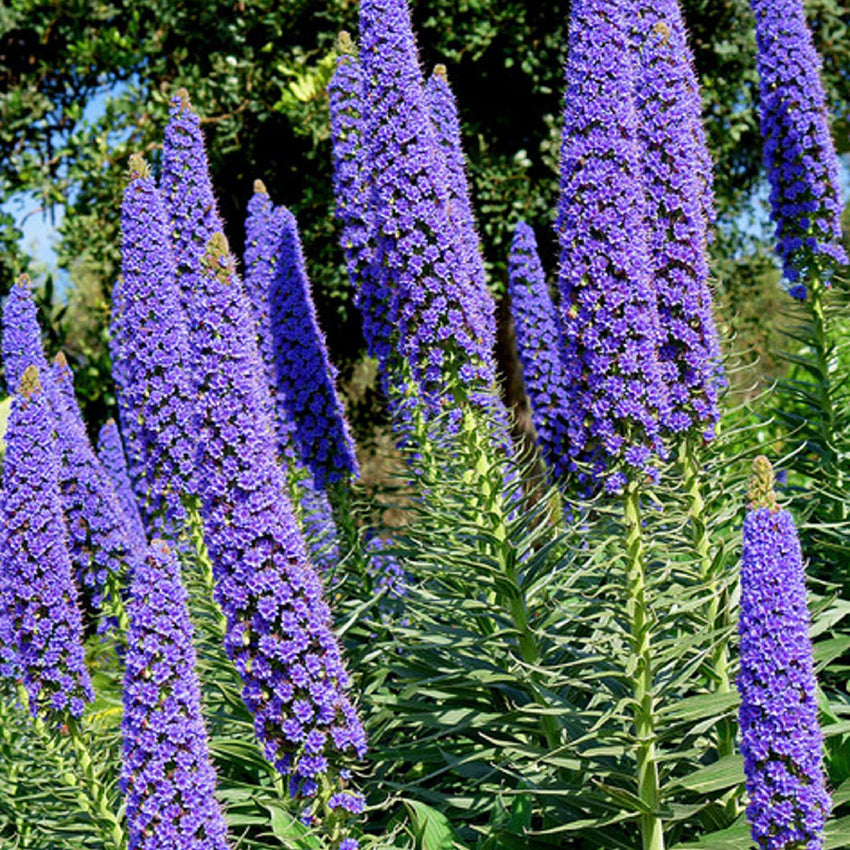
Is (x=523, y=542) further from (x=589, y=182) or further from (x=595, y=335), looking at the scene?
(x=589, y=182)

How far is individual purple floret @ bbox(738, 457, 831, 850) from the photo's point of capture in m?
2.97

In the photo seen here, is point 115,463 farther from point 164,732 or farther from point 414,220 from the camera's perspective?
point 164,732

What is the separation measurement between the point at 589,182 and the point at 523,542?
1481 millimetres

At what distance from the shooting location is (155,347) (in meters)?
5.46

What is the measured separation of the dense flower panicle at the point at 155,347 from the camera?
5488mm

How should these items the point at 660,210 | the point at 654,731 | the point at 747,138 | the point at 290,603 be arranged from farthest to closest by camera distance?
the point at 747,138
the point at 660,210
the point at 654,731
the point at 290,603

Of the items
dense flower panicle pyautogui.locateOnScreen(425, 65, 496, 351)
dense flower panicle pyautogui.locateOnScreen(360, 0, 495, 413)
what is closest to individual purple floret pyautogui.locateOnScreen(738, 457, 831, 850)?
dense flower panicle pyautogui.locateOnScreen(360, 0, 495, 413)

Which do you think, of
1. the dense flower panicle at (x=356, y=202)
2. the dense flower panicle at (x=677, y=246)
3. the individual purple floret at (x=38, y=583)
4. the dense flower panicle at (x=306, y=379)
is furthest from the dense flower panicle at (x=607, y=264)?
the dense flower panicle at (x=306, y=379)

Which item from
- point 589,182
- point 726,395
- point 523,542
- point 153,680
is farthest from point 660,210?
point 153,680

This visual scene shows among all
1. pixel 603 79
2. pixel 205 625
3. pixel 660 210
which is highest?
pixel 603 79

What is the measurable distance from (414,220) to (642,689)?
1978 mm

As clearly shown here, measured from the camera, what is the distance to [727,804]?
420cm

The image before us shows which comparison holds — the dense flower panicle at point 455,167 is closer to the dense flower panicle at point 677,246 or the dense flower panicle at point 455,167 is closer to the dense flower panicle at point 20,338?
the dense flower panicle at point 677,246

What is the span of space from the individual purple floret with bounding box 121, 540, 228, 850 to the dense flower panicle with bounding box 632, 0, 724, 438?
201cm
